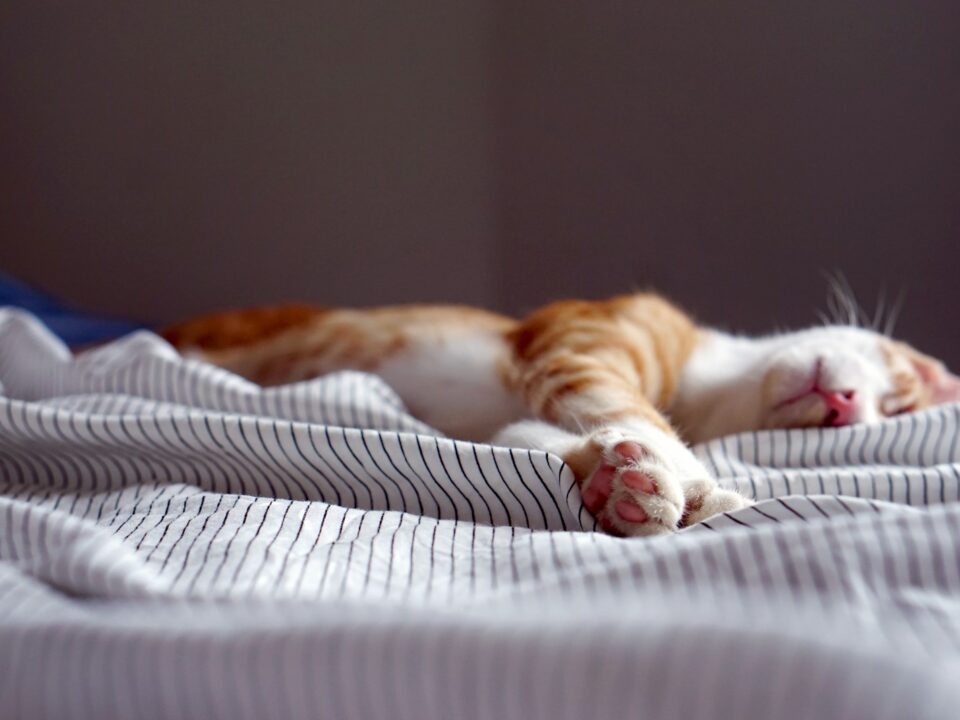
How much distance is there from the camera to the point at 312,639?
478 mm

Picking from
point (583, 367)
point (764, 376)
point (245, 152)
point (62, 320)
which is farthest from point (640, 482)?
point (245, 152)

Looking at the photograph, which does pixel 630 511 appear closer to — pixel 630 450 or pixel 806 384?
pixel 630 450

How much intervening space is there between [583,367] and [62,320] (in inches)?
53.4

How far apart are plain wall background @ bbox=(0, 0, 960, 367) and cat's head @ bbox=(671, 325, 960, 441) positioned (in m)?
0.95

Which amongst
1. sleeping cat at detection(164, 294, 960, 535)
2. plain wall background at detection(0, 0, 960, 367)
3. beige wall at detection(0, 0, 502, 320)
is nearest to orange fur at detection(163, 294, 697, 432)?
sleeping cat at detection(164, 294, 960, 535)

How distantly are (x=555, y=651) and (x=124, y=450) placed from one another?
1.90ft

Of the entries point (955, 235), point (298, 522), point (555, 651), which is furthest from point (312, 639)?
point (955, 235)

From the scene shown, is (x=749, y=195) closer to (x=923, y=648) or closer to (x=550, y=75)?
(x=550, y=75)

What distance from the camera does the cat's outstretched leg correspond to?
765 millimetres

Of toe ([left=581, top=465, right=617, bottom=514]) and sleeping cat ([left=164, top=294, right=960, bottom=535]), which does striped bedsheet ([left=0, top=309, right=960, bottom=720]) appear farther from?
sleeping cat ([left=164, top=294, right=960, bottom=535])

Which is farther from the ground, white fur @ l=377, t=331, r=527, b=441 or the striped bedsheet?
the striped bedsheet

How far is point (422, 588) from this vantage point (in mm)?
612

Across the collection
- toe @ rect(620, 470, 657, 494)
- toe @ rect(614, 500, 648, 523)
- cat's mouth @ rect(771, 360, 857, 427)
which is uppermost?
toe @ rect(620, 470, 657, 494)

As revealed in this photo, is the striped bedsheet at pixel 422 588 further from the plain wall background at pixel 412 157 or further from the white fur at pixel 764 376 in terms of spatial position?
the plain wall background at pixel 412 157
